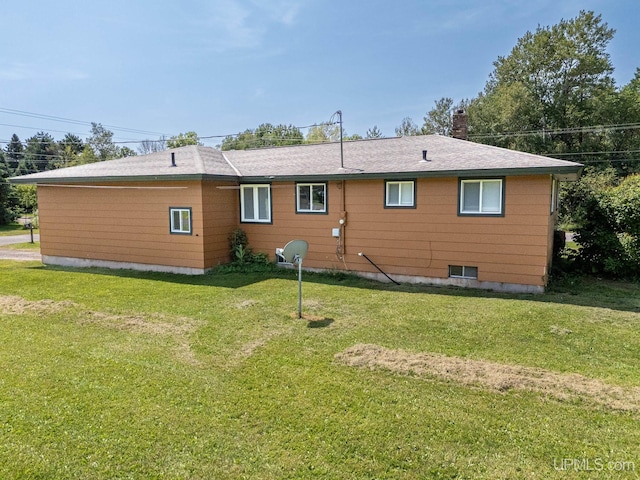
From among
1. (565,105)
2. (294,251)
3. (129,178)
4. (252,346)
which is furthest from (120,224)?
(565,105)

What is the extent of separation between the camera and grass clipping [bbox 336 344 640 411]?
164 inches

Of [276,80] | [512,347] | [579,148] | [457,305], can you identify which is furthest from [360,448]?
[579,148]

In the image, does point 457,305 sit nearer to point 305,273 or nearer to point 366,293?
point 366,293

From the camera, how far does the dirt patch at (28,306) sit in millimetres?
7527

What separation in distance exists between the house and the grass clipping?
4621mm

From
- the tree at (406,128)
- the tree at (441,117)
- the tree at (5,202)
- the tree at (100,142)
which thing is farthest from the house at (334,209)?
the tree at (100,142)

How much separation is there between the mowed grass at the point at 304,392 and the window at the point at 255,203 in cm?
402

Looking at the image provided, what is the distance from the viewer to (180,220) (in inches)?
433

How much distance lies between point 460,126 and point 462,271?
17.9 ft

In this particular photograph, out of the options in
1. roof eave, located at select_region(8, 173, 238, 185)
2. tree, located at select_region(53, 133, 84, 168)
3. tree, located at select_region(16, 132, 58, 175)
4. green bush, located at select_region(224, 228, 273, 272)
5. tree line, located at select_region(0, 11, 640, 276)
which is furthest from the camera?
tree, located at select_region(16, 132, 58, 175)

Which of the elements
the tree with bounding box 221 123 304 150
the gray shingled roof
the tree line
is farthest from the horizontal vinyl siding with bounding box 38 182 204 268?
the tree with bounding box 221 123 304 150

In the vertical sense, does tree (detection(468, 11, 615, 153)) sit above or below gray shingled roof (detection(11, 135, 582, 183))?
above

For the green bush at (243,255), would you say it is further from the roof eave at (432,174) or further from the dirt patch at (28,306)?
the dirt patch at (28,306)

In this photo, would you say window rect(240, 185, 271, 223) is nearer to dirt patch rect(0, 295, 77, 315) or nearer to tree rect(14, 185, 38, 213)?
dirt patch rect(0, 295, 77, 315)
